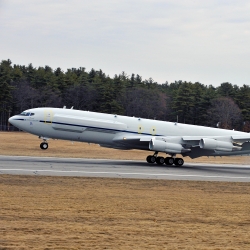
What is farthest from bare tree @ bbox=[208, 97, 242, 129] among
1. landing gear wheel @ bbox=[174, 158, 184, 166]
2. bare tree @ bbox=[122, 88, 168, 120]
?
landing gear wheel @ bbox=[174, 158, 184, 166]

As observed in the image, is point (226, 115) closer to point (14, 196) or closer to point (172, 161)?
point (172, 161)

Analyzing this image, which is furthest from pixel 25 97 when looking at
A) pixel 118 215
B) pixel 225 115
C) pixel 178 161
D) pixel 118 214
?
pixel 118 215

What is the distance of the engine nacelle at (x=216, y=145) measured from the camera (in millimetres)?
36541

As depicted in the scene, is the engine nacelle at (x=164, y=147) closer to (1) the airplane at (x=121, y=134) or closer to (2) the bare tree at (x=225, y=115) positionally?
(1) the airplane at (x=121, y=134)

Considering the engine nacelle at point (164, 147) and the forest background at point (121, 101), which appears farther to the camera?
the forest background at point (121, 101)

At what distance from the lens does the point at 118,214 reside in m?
15.7

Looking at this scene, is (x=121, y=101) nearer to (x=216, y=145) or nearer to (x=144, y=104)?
(x=144, y=104)

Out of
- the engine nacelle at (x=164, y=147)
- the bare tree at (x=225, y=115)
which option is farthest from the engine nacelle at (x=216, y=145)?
the bare tree at (x=225, y=115)

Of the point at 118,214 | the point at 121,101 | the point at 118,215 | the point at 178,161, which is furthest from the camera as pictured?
the point at 121,101

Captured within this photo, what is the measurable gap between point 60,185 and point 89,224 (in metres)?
8.36

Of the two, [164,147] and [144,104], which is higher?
[144,104]

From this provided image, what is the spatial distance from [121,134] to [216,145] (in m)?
6.49

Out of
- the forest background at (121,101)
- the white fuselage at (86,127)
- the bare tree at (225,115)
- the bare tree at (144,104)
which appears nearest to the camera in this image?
the white fuselage at (86,127)

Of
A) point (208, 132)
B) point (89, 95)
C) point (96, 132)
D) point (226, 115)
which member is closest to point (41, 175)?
point (96, 132)
